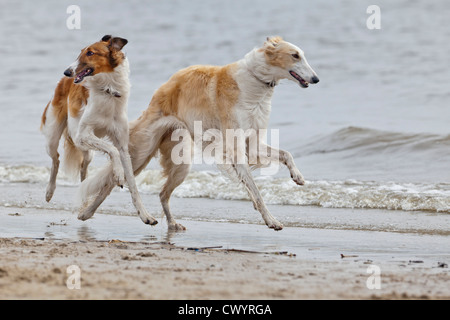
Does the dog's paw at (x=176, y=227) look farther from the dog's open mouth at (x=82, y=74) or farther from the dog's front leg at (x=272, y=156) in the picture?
the dog's open mouth at (x=82, y=74)

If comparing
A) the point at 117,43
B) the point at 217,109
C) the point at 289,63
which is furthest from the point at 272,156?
the point at 117,43

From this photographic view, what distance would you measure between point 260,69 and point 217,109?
Answer: 1.91 ft

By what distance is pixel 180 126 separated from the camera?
7297mm

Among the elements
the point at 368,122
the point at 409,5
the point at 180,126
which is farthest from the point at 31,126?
the point at 409,5

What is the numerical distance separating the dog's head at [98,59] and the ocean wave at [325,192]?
1.55 m

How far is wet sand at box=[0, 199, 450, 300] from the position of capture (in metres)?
4.05

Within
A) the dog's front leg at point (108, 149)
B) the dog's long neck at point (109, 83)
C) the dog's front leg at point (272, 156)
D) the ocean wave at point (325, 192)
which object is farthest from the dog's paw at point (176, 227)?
the dog's long neck at point (109, 83)

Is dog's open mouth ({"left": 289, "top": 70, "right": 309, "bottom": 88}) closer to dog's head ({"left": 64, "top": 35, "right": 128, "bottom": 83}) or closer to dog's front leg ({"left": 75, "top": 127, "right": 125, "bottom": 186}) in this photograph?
dog's head ({"left": 64, "top": 35, "right": 128, "bottom": 83})

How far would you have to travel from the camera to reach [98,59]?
675cm

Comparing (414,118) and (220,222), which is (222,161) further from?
Answer: (414,118)

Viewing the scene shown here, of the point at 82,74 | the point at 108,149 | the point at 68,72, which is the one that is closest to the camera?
the point at 68,72

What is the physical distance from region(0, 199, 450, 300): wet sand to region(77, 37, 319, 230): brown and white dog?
1.51ft

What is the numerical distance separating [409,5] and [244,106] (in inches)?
1030

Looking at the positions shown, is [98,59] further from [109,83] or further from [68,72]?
[68,72]
